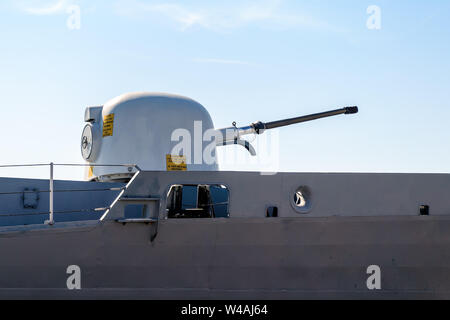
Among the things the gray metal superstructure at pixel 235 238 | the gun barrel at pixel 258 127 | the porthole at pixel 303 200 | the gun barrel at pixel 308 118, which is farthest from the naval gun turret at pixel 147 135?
the porthole at pixel 303 200

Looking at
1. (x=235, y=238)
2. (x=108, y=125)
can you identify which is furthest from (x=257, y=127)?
(x=235, y=238)

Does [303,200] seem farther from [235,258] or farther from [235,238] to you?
[235,258]

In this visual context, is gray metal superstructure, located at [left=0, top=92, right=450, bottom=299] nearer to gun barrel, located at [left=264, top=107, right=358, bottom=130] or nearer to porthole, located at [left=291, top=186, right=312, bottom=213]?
porthole, located at [left=291, top=186, right=312, bottom=213]

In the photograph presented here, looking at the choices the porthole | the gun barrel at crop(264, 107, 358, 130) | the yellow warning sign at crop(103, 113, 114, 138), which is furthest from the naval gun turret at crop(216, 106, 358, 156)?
the porthole

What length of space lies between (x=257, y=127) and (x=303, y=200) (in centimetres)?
397

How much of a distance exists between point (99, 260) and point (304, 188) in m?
2.99

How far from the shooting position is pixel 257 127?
489 inches

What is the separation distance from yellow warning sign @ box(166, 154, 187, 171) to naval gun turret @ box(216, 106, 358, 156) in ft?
6.63

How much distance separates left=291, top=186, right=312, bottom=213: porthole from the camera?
8509 mm

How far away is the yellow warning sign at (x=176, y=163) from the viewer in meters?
10.1

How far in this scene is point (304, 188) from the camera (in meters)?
8.66

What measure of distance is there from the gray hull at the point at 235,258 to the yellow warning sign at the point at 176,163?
201 cm
